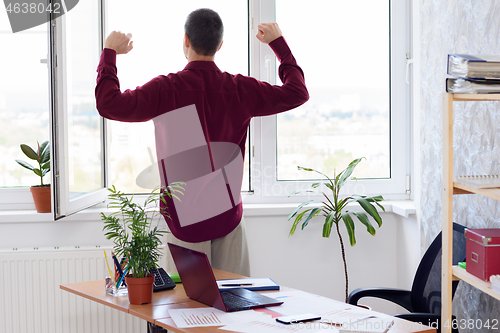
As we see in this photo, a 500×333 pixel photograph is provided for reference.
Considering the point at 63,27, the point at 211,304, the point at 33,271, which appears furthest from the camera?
the point at 33,271

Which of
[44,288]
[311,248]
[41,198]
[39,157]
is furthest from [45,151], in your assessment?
[311,248]

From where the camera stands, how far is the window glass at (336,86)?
3.00m

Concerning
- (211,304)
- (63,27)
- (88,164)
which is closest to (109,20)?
(63,27)

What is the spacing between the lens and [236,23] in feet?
9.73

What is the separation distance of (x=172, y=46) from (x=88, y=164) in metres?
0.85

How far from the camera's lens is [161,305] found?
5.36ft

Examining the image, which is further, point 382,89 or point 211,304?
point 382,89

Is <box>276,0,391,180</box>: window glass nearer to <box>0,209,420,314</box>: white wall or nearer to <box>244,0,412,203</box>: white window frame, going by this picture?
<box>244,0,412,203</box>: white window frame

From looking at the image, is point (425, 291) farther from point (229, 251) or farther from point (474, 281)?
point (229, 251)

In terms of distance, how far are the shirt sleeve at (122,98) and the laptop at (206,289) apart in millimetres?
633

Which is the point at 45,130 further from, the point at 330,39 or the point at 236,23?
the point at 330,39

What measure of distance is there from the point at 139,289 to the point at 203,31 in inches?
42.7

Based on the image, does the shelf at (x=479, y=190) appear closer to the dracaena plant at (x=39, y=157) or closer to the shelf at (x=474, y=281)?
the shelf at (x=474, y=281)

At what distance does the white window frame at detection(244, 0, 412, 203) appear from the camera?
295 cm
